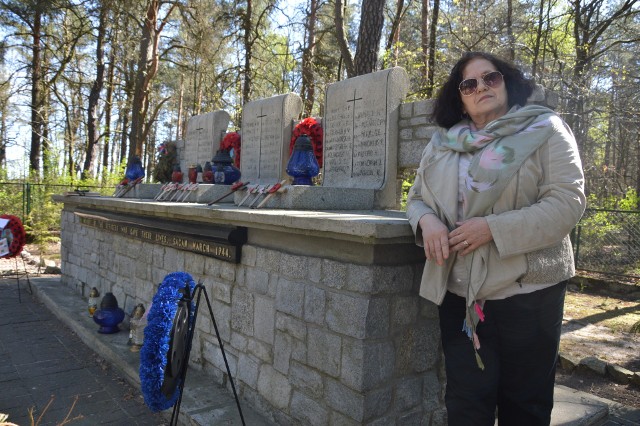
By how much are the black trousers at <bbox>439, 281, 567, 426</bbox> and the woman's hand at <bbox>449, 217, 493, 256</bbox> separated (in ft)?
0.81

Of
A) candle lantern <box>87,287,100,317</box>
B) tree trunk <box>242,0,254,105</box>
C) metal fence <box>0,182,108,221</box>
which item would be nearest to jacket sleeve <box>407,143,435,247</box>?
candle lantern <box>87,287,100,317</box>

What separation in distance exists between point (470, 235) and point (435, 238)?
15 cm

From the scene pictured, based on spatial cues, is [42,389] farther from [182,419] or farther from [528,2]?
[528,2]

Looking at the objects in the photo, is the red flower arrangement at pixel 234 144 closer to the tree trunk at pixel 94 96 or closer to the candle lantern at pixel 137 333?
the candle lantern at pixel 137 333

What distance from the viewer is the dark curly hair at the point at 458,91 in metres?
2.16

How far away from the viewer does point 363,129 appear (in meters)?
4.84

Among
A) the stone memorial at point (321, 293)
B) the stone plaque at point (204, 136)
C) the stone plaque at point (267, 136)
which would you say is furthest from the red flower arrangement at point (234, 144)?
the stone memorial at point (321, 293)

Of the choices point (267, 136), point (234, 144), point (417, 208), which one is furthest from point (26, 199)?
point (417, 208)

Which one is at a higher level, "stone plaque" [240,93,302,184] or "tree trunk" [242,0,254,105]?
"tree trunk" [242,0,254,105]

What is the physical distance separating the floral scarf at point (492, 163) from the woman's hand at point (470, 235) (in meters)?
0.05

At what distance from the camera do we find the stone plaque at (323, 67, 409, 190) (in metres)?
4.56

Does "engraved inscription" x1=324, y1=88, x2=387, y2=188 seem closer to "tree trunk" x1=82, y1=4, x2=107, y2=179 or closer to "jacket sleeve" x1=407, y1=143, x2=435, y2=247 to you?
"jacket sleeve" x1=407, y1=143, x2=435, y2=247

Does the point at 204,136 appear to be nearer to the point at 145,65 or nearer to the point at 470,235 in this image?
the point at 145,65

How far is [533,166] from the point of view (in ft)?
6.12
